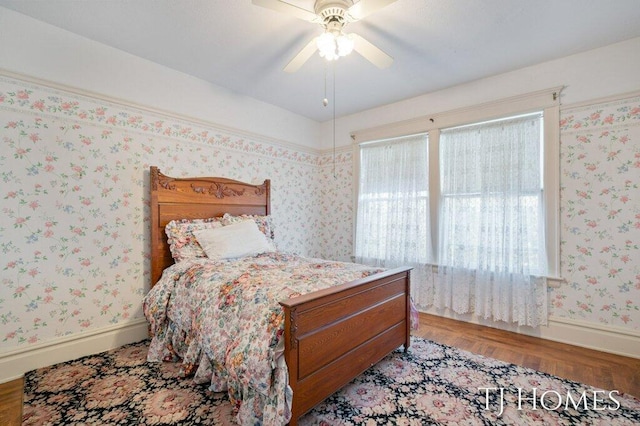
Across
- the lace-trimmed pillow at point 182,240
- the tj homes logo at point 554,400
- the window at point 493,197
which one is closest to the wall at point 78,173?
the lace-trimmed pillow at point 182,240

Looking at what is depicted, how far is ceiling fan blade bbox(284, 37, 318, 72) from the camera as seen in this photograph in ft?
6.43

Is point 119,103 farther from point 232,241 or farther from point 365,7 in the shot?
point 365,7

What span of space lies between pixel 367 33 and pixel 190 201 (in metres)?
2.22

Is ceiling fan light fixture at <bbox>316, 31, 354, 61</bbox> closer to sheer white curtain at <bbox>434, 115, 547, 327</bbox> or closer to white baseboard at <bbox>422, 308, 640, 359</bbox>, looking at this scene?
sheer white curtain at <bbox>434, 115, 547, 327</bbox>

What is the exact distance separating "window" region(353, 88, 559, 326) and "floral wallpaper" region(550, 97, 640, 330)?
11 centimetres

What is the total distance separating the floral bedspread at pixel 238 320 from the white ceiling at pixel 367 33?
1.87m

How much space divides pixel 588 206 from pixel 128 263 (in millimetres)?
4130

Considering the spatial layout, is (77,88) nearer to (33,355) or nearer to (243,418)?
(33,355)

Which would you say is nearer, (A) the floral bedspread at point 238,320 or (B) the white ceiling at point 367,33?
(A) the floral bedspread at point 238,320

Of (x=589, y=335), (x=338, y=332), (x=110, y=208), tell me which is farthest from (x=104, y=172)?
(x=589, y=335)

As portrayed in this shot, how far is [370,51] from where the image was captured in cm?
204

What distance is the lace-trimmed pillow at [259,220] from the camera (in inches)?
121

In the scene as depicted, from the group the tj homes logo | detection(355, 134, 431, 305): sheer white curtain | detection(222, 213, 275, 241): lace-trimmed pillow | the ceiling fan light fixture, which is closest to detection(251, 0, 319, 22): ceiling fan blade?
the ceiling fan light fixture

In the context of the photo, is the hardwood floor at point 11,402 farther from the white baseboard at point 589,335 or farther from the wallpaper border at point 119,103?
the white baseboard at point 589,335
